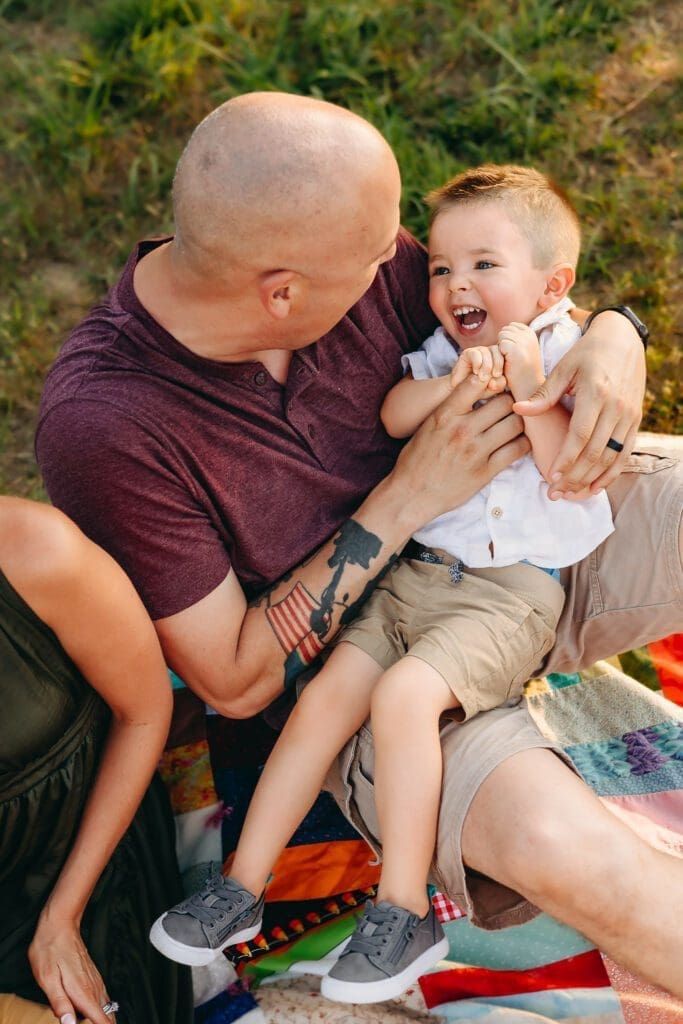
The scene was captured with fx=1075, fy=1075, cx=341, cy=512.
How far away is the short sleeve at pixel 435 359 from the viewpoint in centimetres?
259

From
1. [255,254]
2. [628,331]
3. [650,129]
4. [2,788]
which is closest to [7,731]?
[2,788]

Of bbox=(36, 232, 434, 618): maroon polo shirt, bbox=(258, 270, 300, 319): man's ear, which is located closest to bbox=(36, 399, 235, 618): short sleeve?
bbox=(36, 232, 434, 618): maroon polo shirt

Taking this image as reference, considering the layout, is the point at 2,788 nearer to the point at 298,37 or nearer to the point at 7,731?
the point at 7,731

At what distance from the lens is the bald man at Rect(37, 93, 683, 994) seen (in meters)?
2.07

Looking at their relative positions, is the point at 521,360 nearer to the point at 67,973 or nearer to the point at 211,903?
the point at 211,903

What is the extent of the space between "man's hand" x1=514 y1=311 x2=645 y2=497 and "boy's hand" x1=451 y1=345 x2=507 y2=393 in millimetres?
82

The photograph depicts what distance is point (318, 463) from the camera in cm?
251

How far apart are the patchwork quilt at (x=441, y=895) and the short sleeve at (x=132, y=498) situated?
2.41ft

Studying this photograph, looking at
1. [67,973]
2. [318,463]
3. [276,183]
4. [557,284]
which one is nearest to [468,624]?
[318,463]

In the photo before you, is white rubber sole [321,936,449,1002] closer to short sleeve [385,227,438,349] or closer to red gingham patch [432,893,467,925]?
red gingham patch [432,893,467,925]

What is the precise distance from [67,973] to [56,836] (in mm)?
279

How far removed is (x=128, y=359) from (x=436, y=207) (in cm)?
88

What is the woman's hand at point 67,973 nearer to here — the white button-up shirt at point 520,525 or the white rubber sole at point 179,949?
the white rubber sole at point 179,949

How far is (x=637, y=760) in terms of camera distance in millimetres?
2752
